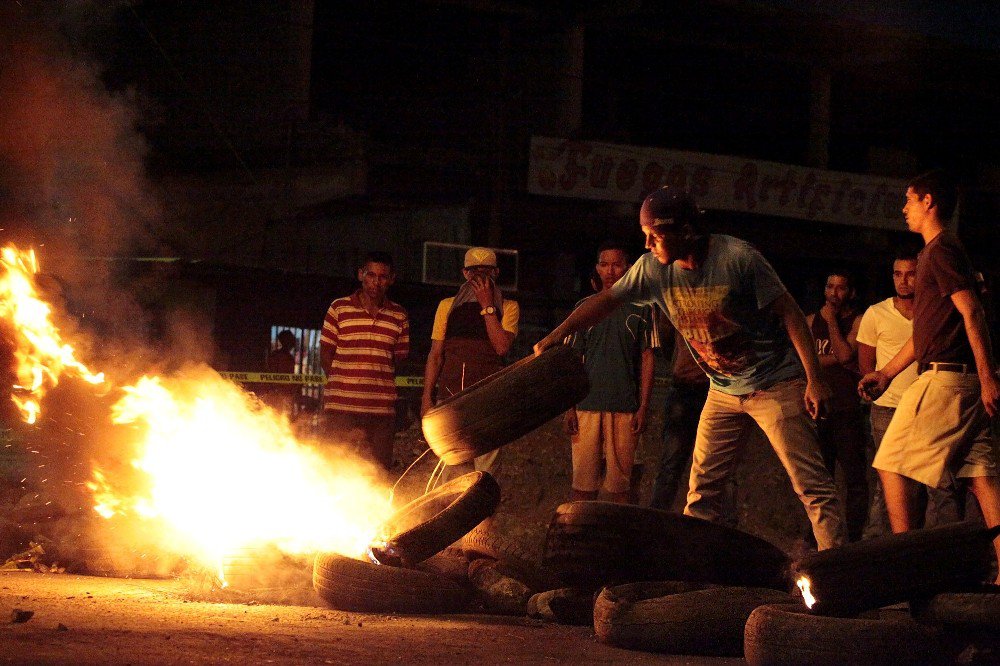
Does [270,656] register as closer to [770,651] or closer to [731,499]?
[770,651]

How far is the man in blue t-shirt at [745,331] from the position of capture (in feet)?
21.1

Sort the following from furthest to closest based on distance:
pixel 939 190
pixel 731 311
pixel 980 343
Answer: pixel 939 190 → pixel 731 311 → pixel 980 343

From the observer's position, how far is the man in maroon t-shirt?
21.0ft

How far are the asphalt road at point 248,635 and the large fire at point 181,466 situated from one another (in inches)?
35.5

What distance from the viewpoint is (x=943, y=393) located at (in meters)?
6.48

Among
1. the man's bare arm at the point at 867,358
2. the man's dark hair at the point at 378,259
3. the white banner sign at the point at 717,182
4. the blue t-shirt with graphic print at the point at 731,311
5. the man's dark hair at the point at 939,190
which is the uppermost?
the white banner sign at the point at 717,182

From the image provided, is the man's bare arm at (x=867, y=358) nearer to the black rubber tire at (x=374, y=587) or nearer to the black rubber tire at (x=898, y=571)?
the black rubber tire at (x=898, y=571)

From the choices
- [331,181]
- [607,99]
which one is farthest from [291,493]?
[607,99]

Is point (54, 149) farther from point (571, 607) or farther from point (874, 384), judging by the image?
point (874, 384)

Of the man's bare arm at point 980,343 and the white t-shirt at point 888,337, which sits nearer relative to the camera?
the man's bare arm at point 980,343

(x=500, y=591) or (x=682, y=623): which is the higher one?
(x=500, y=591)

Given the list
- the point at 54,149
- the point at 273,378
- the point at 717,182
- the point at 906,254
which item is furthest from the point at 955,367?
the point at 717,182

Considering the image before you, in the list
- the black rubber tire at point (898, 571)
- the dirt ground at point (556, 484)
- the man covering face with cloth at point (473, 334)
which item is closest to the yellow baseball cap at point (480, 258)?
the man covering face with cloth at point (473, 334)

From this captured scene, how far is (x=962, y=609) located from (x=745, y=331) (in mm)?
1881
